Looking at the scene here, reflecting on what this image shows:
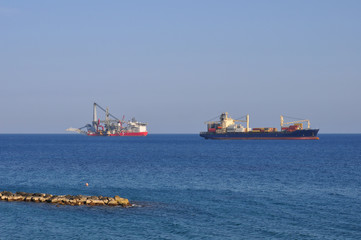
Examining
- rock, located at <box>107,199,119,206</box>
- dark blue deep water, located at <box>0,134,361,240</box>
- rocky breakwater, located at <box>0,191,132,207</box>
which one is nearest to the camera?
A: dark blue deep water, located at <box>0,134,361,240</box>

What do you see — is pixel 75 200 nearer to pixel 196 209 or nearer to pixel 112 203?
pixel 112 203

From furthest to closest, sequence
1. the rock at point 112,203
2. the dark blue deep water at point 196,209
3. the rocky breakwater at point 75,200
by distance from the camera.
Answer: the rocky breakwater at point 75,200, the rock at point 112,203, the dark blue deep water at point 196,209

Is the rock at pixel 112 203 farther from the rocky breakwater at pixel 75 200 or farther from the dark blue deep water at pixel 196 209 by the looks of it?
the dark blue deep water at pixel 196 209

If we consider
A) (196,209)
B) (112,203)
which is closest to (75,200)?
(112,203)

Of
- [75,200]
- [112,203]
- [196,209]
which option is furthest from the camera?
[75,200]

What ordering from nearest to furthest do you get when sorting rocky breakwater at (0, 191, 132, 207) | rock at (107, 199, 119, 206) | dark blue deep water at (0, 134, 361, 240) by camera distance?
dark blue deep water at (0, 134, 361, 240) < rock at (107, 199, 119, 206) < rocky breakwater at (0, 191, 132, 207)

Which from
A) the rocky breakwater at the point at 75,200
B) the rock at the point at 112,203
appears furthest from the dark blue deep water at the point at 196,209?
the rock at the point at 112,203

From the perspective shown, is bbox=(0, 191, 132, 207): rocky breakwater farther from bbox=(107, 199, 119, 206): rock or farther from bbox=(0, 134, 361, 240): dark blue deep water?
bbox=(0, 134, 361, 240): dark blue deep water

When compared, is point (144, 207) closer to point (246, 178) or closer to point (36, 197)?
point (36, 197)

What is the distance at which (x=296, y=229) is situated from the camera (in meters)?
34.5

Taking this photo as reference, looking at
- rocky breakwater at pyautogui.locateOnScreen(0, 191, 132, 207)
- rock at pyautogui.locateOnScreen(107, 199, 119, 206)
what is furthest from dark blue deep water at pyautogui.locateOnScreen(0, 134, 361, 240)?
rock at pyautogui.locateOnScreen(107, 199, 119, 206)

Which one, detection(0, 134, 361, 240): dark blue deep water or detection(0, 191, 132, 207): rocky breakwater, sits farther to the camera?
detection(0, 191, 132, 207): rocky breakwater

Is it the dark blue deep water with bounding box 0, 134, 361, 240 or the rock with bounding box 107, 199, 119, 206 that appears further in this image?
the rock with bounding box 107, 199, 119, 206

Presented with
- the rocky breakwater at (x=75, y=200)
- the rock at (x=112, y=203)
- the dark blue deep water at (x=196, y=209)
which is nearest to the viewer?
the dark blue deep water at (x=196, y=209)
